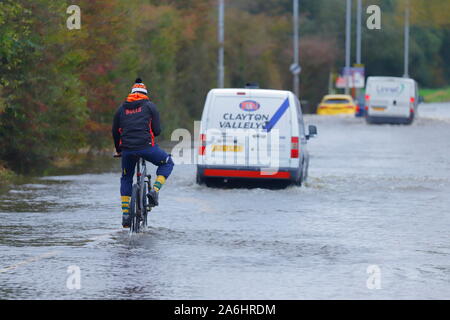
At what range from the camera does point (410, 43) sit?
351ft

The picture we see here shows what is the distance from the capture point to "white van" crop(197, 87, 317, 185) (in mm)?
21719

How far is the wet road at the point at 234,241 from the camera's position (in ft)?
36.9

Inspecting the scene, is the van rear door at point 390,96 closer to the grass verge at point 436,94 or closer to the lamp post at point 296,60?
the lamp post at point 296,60

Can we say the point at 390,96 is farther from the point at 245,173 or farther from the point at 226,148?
the point at 245,173

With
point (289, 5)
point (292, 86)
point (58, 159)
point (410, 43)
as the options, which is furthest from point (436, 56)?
point (58, 159)

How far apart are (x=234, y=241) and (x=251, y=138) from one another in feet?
24.4

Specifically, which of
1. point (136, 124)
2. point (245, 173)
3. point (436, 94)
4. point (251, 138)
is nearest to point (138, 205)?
point (136, 124)

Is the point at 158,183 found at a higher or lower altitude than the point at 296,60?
higher

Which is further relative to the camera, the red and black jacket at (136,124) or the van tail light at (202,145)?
the van tail light at (202,145)

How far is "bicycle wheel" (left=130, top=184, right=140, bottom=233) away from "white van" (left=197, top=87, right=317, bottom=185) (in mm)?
6754

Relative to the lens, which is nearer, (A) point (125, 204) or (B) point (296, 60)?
(A) point (125, 204)

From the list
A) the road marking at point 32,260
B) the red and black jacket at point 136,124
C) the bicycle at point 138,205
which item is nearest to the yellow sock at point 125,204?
the bicycle at point 138,205

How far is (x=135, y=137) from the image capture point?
49.9 feet
